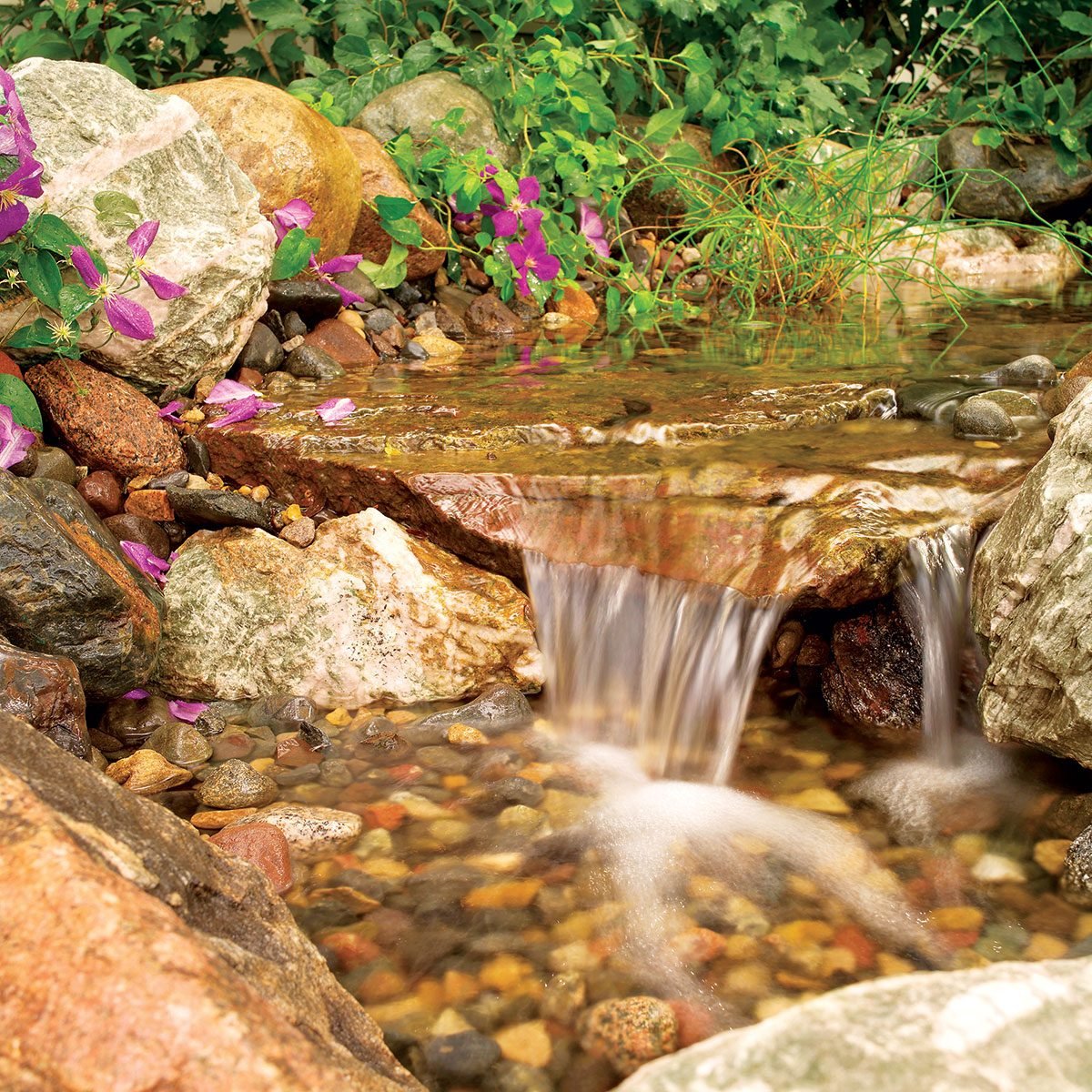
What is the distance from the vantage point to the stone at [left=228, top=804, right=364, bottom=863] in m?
1.79

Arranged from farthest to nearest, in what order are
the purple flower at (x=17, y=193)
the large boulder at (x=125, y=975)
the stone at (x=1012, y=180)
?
1. the stone at (x=1012, y=180)
2. the purple flower at (x=17, y=193)
3. the large boulder at (x=125, y=975)

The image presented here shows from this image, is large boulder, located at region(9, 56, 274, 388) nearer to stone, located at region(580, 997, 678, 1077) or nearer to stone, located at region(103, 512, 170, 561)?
stone, located at region(103, 512, 170, 561)

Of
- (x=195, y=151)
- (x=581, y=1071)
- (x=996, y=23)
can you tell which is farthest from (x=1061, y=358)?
(x=996, y=23)

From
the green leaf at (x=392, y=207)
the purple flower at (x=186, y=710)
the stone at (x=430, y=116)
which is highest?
the stone at (x=430, y=116)

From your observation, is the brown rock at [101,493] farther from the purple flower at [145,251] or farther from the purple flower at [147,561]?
the purple flower at [145,251]

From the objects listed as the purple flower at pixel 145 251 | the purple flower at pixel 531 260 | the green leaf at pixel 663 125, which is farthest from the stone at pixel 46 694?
the green leaf at pixel 663 125

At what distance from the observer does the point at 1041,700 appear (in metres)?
1.83

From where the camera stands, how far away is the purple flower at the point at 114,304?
2.42 meters

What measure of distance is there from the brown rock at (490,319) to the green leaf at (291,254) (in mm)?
1114

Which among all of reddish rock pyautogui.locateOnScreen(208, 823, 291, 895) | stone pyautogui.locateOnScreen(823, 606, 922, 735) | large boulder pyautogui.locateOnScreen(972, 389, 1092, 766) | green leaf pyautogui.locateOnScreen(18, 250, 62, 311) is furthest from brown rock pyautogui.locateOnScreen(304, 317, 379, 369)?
large boulder pyautogui.locateOnScreen(972, 389, 1092, 766)

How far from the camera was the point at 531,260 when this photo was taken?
4.25 meters

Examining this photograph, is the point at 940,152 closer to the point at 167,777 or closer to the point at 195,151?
the point at 195,151

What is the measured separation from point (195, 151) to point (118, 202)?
0.69m

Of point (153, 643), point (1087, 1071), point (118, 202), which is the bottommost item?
point (153, 643)
